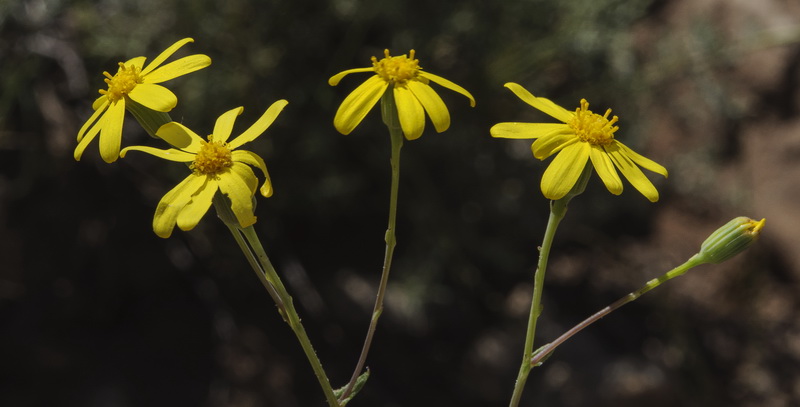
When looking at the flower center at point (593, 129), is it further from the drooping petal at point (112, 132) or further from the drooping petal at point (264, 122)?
the drooping petal at point (112, 132)

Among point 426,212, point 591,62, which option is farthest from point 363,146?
point 591,62

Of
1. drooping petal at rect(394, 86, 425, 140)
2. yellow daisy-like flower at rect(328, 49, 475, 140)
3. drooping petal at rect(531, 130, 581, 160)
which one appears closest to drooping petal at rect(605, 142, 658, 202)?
drooping petal at rect(531, 130, 581, 160)

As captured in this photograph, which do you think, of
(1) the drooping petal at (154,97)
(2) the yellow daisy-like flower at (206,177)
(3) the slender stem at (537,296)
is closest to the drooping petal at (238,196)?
(2) the yellow daisy-like flower at (206,177)

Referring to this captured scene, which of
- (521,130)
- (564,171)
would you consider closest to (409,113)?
(521,130)

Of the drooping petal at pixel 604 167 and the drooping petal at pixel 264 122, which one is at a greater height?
the drooping petal at pixel 604 167

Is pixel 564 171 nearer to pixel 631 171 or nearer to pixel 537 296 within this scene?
pixel 631 171
